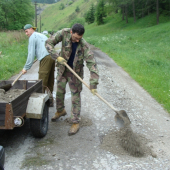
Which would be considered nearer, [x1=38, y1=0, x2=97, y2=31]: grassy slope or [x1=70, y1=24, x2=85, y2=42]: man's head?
[x1=70, y1=24, x2=85, y2=42]: man's head

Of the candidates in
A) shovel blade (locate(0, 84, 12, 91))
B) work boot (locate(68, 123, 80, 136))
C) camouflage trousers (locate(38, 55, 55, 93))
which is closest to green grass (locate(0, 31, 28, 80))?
camouflage trousers (locate(38, 55, 55, 93))

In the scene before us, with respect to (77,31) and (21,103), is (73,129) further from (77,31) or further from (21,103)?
(77,31)

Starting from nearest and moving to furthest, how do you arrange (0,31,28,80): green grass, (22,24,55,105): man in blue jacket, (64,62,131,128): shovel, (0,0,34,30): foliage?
(64,62,131,128): shovel, (22,24,55,105): man in blue jacket, (0,31,28,80): green grass, (0,0,34,30): foliage

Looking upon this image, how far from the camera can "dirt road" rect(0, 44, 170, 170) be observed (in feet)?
9.91

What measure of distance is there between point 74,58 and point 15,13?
130 feet

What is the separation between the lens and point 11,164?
9.62 ft

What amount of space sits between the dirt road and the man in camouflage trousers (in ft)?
1.31

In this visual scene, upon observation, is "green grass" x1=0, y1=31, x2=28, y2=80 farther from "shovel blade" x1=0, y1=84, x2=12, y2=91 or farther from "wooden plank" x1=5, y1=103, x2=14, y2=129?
"wooden plank" x1=5, y1=103, x2=14, y2=129

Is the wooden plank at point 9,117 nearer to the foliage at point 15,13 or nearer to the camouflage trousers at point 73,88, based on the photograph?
the camouflage trousers at point 73,88

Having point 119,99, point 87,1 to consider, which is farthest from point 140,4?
point 87,1

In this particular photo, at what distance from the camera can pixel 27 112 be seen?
3.38 meters

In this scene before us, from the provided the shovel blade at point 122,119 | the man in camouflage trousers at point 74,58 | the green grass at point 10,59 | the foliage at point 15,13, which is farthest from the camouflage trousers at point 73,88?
the foliage at point 15,13

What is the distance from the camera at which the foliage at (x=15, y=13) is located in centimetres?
3812

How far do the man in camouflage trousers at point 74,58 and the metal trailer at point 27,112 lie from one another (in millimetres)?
524
